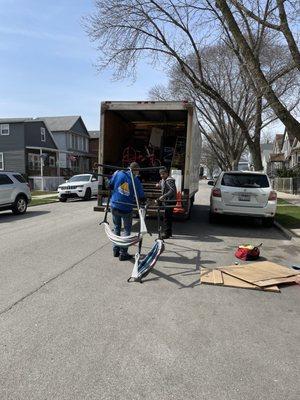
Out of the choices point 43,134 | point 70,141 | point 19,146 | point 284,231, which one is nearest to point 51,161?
point 43,134

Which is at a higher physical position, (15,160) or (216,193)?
(15,160)

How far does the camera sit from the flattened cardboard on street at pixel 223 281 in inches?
251

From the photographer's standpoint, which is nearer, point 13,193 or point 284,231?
point 284,231

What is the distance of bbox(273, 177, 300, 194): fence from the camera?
109 feet

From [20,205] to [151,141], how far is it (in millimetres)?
6061

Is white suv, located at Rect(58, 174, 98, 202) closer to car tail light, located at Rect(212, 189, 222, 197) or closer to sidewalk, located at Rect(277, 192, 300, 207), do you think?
sidewalk, located at Rect(277, 192, 300, 207)

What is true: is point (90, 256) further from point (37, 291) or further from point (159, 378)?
point (159, 378)

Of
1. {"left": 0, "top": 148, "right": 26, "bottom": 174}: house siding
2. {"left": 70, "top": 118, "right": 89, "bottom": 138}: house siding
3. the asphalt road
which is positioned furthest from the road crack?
{"left": 70, "top": 118, "right": 89, "bottom": 138}: house siding

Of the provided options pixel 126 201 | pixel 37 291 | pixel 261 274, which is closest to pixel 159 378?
pixel 37 291

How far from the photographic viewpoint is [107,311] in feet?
17.0

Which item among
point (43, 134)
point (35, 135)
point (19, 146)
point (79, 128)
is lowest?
point (19, 146)

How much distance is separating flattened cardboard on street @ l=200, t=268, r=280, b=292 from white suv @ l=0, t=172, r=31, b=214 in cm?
1131

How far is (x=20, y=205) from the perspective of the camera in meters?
17.3

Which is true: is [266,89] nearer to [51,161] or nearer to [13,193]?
[13,193]
